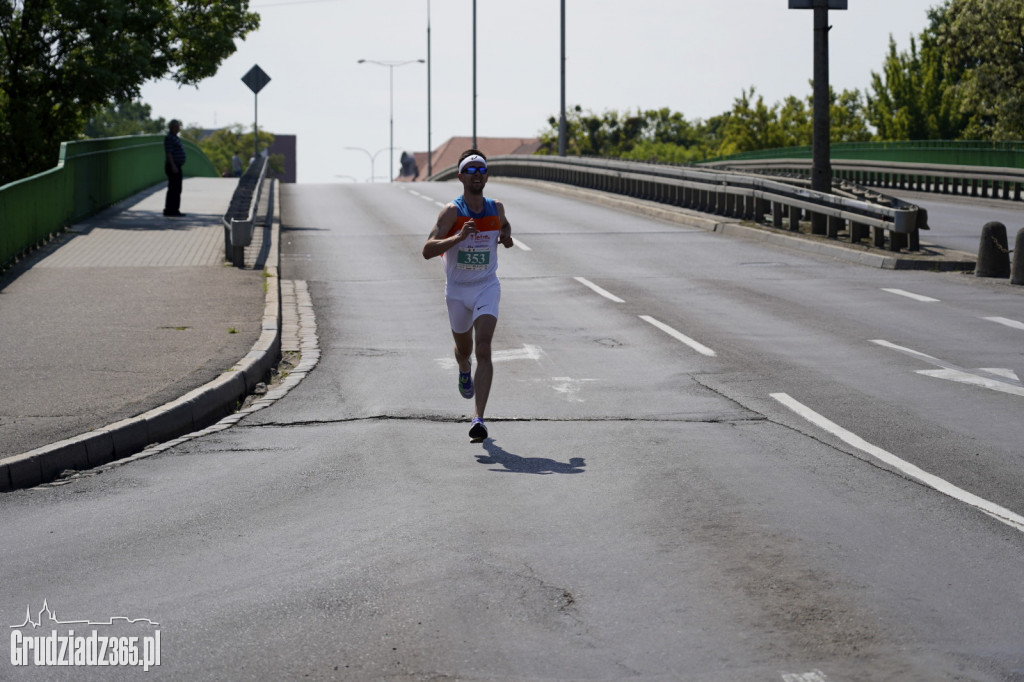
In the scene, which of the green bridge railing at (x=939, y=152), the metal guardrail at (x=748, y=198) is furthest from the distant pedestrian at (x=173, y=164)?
the green bridge railing at (x=939, y=152)

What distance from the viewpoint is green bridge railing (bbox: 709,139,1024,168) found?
40219 millimetres

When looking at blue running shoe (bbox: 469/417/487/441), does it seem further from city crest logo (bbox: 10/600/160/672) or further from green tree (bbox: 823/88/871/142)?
green tree (bbox: 823/88/871/142)

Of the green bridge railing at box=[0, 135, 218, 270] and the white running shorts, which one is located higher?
the green bridge railing at box=[0, 135, 218, 270]

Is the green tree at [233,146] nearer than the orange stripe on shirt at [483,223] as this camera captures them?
No

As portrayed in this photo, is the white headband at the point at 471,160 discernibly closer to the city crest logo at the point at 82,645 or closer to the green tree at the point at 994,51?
the city crest logo at the point at 82,645

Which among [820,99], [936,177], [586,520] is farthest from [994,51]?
[586,520]

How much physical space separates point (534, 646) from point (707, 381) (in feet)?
21.5

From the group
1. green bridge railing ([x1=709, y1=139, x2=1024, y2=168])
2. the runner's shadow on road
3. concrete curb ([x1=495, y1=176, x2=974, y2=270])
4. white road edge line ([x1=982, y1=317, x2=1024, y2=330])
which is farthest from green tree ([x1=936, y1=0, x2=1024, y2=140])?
the runner's shadow on road

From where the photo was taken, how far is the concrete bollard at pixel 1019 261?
59.8 feet

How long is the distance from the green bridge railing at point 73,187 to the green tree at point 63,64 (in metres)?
1.34

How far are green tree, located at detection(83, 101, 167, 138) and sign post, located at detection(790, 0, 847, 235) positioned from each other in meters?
138

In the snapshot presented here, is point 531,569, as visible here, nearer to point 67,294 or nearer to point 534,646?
point 534,646

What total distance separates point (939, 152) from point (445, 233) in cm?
3886

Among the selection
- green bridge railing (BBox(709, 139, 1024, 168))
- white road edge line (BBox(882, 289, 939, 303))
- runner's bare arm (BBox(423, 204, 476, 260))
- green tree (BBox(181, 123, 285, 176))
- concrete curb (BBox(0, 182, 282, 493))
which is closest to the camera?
concrete curb (BBox(0, 182, 282, 493))
